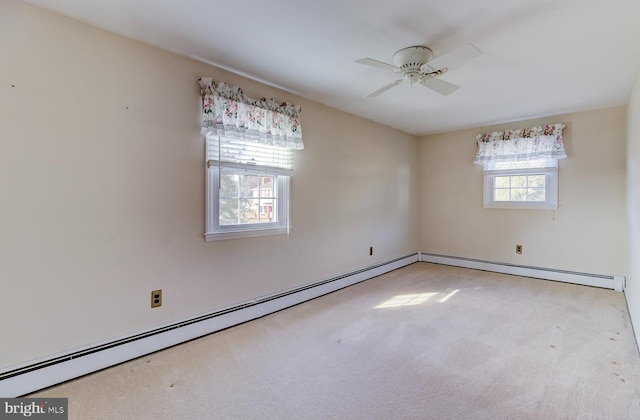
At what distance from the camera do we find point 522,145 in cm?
405

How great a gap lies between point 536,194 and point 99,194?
490 centimetres

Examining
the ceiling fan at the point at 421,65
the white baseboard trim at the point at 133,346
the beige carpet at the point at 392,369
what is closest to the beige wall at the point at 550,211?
the beige carpet at the point at 392,369

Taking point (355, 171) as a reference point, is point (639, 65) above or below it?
above

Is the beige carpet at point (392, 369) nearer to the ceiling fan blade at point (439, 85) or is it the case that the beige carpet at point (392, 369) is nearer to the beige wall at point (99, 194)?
the beige wall at point (99, 194)

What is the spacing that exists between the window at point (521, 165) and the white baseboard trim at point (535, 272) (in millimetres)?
863

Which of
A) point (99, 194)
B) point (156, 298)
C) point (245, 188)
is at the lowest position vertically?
point (156, 298)

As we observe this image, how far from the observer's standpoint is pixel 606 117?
3570mm

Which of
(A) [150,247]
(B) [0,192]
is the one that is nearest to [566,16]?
(A) [150,247]

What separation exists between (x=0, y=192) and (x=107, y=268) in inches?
27.0

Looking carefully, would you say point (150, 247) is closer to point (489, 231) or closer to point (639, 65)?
point (639, 65)

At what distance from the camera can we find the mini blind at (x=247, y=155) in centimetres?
249

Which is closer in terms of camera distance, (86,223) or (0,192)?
(0,192)

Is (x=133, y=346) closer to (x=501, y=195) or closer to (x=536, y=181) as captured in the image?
(x=501, y=195)

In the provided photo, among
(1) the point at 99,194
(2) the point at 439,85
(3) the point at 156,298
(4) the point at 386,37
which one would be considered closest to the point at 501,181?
(2) the point at 439,85
